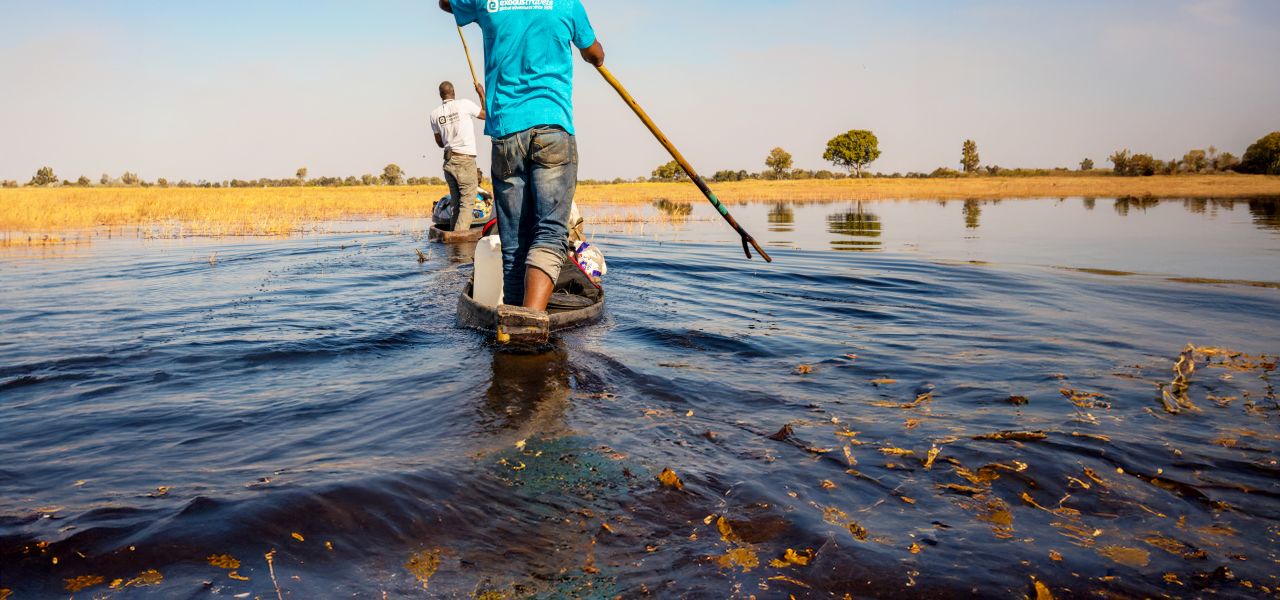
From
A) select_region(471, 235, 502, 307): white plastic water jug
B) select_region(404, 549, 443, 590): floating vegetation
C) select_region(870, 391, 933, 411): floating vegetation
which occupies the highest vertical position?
select_region(471, 235, 502, 307): white plastic water jug

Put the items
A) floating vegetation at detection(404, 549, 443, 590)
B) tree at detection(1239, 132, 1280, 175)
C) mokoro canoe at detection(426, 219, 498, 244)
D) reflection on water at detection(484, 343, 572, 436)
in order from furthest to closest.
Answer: tree at detection(1239, 132, 1280, 175), mokoro canoe at detection(426, 219, 498, 244), reflection on water at detection(484, 343, 572, 436), floating vegetation at detection(404, 549, 443, 590)

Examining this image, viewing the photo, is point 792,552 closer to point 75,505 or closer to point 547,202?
point 75,505

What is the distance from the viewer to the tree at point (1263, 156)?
5653 centimetres

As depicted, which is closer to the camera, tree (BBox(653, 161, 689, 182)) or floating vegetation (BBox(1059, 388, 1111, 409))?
floating vegetation (BBox(1059, 388, 1111, 409))

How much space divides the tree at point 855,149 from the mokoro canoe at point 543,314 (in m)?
107

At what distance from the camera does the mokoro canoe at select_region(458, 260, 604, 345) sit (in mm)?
4703

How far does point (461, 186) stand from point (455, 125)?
1.27 m

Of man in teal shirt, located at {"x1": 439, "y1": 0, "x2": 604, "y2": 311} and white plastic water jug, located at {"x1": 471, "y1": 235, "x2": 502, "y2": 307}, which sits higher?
man in teal shirt, located at {"x1": 439, "y1": 0, "x2": 604, "y2": 311}

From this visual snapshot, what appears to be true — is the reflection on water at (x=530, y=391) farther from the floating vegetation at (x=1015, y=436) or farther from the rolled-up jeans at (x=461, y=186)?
the rolled-up jeans at (x=461, y=186)

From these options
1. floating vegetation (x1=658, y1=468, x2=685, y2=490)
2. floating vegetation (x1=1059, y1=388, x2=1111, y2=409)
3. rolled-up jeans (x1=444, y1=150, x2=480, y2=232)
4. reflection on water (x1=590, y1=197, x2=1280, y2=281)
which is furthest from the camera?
rolled-up jeans (x1=444, y1=150, x2=480, y2=232)

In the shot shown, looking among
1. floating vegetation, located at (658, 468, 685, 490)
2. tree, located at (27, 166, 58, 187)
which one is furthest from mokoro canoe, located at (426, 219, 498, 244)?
tree, located at (27, 166, 58, 187)

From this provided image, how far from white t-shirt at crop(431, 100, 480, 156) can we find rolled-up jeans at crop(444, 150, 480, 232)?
0.54 ft

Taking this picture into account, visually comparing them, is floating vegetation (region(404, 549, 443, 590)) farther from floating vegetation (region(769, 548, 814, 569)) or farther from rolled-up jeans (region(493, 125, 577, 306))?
rolled-up jeans (region(493, 125, 577, 306))

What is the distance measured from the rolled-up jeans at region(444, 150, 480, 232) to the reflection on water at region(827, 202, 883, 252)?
305 inches
